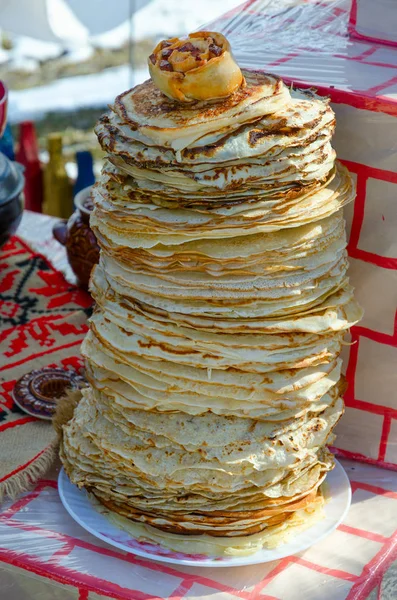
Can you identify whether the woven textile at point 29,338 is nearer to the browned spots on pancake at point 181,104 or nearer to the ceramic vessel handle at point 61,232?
the ceramic vessel handle at point 61,232

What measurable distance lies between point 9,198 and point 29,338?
31cm

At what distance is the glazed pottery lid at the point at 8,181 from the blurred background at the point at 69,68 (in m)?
0.39

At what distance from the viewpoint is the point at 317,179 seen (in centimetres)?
105

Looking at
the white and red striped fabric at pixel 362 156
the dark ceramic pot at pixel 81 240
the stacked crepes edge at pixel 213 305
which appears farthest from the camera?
the dark ceramic pot at pixel 81 240

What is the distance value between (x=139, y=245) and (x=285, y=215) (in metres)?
0.18

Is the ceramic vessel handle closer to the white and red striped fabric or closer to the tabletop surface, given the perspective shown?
the white and red striped fabric

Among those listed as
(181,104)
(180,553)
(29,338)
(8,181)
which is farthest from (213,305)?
(8,181)

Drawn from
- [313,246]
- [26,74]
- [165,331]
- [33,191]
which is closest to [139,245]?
[165,331]

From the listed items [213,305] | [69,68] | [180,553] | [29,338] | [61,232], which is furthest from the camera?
[69,68]

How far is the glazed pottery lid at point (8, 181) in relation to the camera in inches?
70.9

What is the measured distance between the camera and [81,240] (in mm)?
1804

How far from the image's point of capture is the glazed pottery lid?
70.9 inches

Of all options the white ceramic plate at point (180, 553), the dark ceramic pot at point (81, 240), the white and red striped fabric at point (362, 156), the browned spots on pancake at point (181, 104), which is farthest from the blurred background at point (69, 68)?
the white ceramic plate at point (180, 553)

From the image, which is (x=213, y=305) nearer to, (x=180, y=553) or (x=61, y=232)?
(x=180, y=553)
